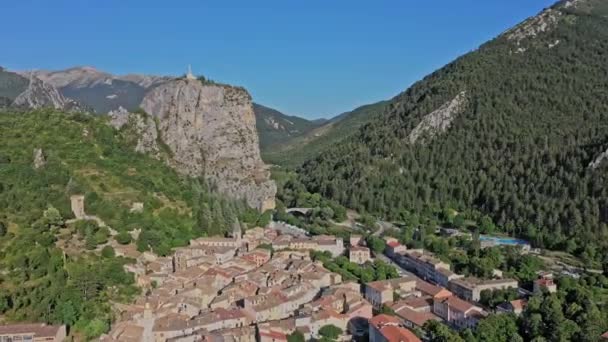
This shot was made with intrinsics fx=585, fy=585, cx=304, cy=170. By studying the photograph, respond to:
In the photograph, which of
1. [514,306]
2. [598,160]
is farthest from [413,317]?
[598,160]

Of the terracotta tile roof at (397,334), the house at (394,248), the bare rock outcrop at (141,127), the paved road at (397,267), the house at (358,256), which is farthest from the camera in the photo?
the bare rock outcrop at (141,127)

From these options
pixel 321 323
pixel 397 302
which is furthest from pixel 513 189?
pixel 321 323

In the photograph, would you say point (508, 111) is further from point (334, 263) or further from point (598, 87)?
point (334, 263)

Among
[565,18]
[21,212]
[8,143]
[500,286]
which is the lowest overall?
[500,286]

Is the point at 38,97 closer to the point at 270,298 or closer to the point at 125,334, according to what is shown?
the point at 270,298

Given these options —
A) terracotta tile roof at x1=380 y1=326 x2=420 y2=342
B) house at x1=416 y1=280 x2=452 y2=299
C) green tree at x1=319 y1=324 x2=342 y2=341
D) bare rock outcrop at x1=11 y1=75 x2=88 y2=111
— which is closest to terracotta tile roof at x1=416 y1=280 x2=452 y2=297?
house at x1=416 y1=280 x2=452 y2=299

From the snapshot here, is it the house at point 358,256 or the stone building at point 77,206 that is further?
the house at point 358,256

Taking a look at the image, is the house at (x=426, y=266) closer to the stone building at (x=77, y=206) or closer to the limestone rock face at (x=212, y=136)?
the limestone rock face at (x=212, y=136)

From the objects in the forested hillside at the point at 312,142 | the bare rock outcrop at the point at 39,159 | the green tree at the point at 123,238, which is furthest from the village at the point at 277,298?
the forested hillside at the point at 312,142
